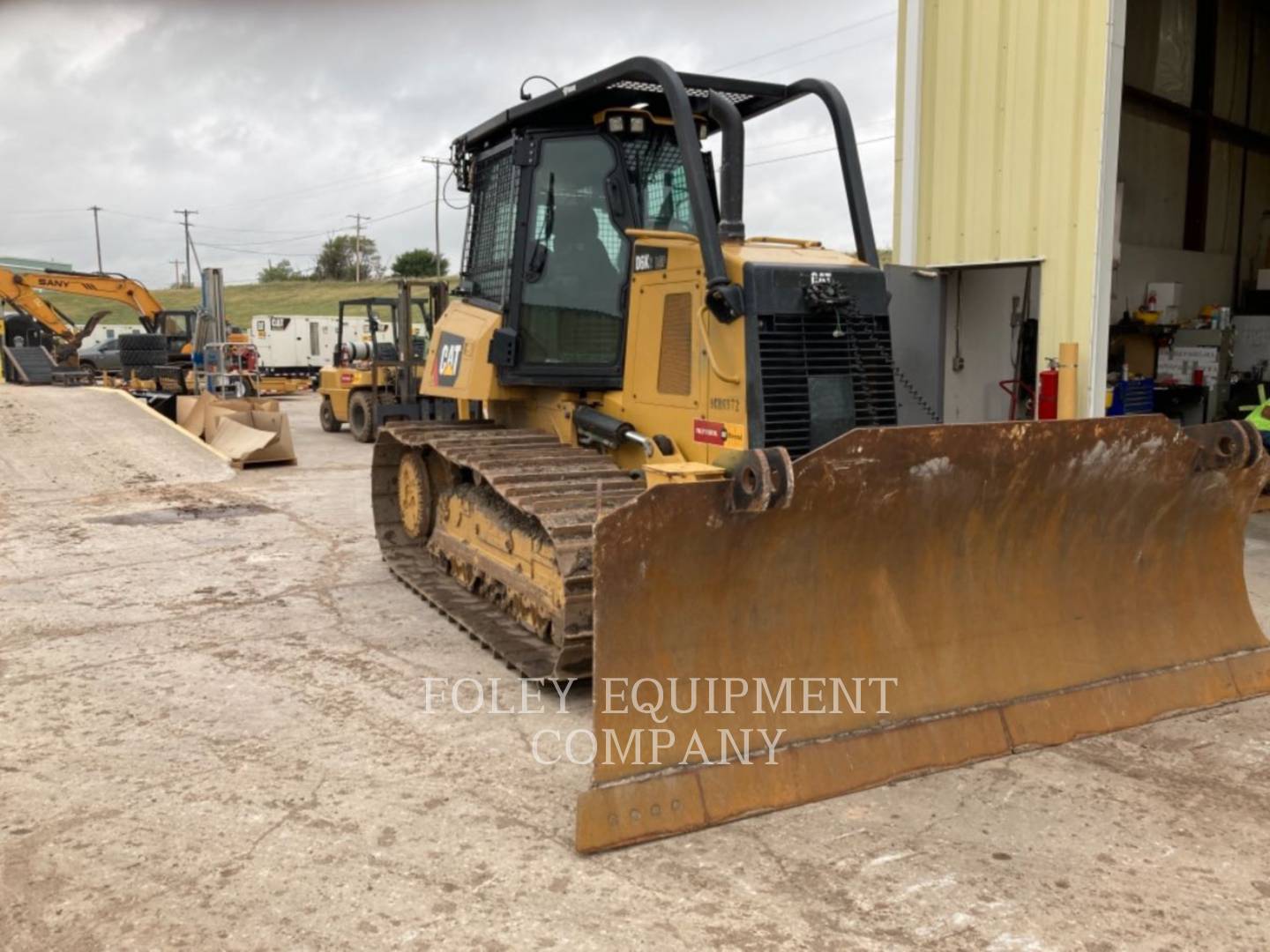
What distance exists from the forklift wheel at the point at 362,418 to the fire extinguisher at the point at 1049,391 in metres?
10.7

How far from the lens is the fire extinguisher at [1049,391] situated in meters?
7.97

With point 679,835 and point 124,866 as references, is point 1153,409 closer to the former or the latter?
point 679,835

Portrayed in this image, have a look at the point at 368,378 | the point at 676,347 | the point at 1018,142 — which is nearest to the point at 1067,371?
the point at 1018,142

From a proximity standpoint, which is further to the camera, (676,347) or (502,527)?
(502,527)

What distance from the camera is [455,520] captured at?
612 cm

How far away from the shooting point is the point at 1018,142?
8.35 metres

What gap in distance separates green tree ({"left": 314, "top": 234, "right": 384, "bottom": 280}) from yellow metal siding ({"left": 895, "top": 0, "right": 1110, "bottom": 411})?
72.2 meters

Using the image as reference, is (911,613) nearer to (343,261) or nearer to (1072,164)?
(1072,164)

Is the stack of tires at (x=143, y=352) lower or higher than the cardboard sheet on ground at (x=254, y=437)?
higher

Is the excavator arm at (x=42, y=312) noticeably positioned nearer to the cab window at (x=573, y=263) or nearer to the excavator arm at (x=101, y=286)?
the excavator arm at (x=101, y=286)

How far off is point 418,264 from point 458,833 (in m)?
64.8

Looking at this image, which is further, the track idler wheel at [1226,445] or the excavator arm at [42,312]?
the excavator arm at [42,312]

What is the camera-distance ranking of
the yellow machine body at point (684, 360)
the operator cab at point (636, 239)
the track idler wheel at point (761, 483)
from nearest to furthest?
the track idler wheel at point (761, 483)
the operator cab at point (636, 239)
the yellow machine body at point (684, 360)

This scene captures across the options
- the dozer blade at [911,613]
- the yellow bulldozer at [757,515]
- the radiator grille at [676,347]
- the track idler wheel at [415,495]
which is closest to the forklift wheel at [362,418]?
the track idler wheel at [415,495]
